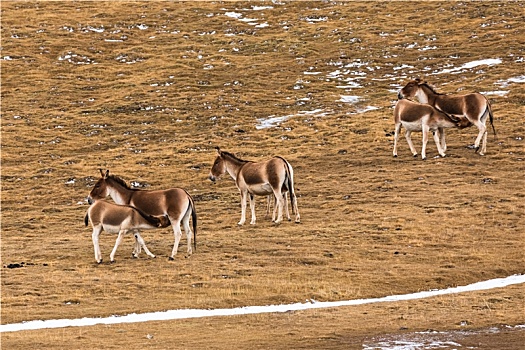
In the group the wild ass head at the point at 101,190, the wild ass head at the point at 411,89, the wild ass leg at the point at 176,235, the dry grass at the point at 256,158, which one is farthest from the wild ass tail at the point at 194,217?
the wild ass head at the point at 411,89

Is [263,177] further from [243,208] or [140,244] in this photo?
[140,244]

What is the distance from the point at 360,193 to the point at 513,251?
370 inches

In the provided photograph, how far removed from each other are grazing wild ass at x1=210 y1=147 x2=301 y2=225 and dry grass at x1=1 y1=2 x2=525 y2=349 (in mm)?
938

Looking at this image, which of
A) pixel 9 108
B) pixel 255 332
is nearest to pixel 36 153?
pixel 9 108

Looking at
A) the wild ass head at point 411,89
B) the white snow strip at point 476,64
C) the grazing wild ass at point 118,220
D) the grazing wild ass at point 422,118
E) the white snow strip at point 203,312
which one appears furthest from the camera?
the white snow strip at point 476,64

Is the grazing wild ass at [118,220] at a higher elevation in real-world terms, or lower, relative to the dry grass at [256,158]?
higher

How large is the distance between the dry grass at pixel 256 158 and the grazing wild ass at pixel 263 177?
938 millimetres

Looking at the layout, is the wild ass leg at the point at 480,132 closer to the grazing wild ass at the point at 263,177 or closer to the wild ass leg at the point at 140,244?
the grazing wild ass at the point at 263,177

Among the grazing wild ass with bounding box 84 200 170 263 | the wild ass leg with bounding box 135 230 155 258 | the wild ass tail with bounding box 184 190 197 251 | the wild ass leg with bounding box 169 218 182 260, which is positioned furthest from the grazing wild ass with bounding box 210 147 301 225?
the wild ass leg with bounding box 135 230 155 258

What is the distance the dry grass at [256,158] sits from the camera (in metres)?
21.0

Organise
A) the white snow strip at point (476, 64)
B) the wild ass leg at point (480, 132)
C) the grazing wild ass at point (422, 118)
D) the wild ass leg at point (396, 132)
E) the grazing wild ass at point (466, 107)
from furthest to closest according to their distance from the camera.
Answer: the white snow strip at point (476, 64) < the wild ass leg at point (396, 132) < the wild ass leg at point (480, 132) < the grazing wild ass at point (466, 107) < the grazing wild ass at point (422, 118)

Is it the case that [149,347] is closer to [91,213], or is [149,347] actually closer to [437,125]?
[91,213]

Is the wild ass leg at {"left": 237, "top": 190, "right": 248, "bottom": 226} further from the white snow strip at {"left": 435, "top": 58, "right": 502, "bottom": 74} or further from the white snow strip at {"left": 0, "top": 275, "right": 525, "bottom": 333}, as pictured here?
the white snow strip at {"left": 435, "top": 58, "right": 502, "bottom": 74}

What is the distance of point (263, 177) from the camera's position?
29.0 metres
